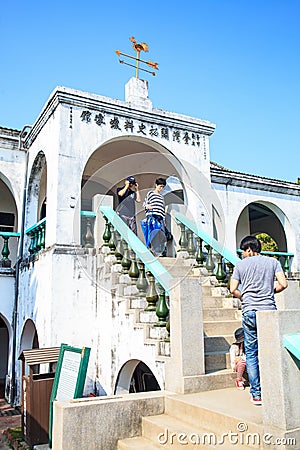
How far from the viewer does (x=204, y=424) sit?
4152 millimetres

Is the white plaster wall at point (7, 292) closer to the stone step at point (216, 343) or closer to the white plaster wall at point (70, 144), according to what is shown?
the white plaster wall at point (70, 144)

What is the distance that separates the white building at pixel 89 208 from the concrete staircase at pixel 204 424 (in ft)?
2.44

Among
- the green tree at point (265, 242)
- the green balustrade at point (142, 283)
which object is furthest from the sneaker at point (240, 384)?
the green tree at point (265, 242)

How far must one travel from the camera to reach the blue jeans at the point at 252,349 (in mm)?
4324

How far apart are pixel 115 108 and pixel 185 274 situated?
3734 millimetres

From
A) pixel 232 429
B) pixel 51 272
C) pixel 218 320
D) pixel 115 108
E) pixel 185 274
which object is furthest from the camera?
pixel 115 108

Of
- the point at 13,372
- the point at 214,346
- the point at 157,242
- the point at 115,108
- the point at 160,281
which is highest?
the point at 115,108

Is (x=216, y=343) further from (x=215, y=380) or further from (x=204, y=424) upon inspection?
(x=204, y=424)

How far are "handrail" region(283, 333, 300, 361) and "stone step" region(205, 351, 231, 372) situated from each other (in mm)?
2209

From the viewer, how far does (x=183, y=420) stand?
4.47 meters

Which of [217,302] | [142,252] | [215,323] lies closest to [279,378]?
[215,323]

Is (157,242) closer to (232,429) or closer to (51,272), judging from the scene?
(51,272)

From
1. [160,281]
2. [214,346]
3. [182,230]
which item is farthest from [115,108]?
[214,346]

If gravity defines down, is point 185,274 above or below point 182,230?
below
